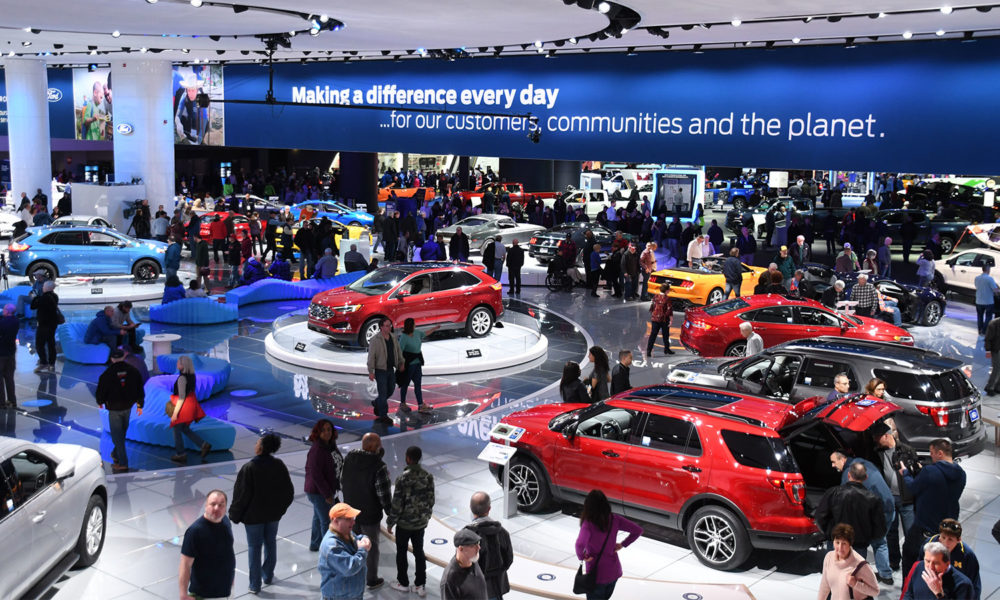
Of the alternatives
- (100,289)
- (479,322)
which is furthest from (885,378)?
(100,289)

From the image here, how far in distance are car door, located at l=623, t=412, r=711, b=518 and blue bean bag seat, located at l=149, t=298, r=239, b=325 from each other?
1205 cm

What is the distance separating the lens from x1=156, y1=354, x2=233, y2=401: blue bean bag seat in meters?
14.2

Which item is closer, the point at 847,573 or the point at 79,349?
the point at 847,573

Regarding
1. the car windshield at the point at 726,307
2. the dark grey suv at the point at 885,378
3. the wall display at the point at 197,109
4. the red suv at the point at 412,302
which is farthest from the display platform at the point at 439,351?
the wall display at the point at 197,109

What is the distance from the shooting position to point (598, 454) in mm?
9570

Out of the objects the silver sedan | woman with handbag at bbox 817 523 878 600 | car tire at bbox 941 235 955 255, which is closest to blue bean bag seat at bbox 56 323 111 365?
woman with handbag at bbox 817 523 878 600

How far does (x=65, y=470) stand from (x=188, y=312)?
11.6 metres

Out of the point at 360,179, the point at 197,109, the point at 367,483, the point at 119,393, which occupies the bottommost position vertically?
the point at 119,393

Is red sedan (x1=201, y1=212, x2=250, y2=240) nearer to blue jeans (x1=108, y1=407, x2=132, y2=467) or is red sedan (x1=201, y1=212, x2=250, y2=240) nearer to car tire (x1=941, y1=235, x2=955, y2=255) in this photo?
blue jeans (x1=108, y1=407, x2=132, y2=467)

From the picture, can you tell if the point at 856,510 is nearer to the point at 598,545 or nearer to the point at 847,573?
the point at 847,573

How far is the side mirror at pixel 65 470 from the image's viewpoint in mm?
7918

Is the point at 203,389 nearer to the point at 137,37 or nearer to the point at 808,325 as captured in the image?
the point at 808,325

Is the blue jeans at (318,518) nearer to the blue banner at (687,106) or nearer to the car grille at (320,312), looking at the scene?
the car grille at (320,312)

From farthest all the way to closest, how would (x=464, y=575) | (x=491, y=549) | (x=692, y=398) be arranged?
(x=692, y=398) → (x=491, y=549) → (x=464, y=575)
